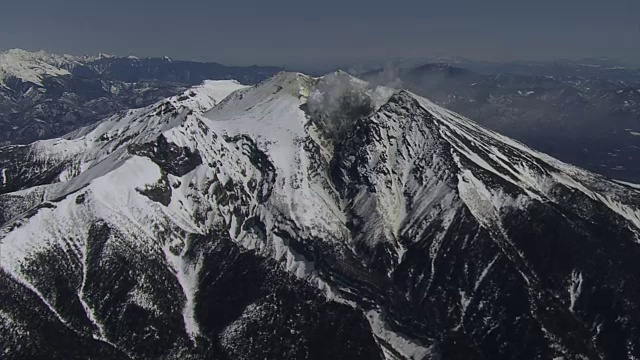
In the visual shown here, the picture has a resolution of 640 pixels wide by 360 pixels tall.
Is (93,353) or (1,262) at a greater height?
(1,262)

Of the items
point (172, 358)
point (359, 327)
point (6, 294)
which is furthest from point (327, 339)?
point (6, 294)

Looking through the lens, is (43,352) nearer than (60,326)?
Yes

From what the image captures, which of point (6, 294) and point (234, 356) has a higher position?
point (6, 294)

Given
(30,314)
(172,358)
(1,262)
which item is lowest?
(172,358)

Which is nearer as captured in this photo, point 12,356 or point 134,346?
point 12,356

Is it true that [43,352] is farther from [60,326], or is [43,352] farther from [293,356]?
[293,356]

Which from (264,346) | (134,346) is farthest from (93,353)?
(264,346)

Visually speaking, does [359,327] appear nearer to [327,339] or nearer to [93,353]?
[327,339]

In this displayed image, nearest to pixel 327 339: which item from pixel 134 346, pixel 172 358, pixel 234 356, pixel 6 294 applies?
pixel 234 356
